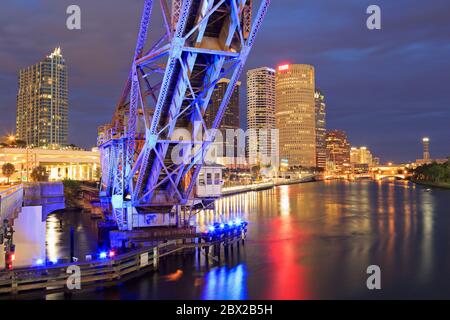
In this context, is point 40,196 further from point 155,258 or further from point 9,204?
point 9,204

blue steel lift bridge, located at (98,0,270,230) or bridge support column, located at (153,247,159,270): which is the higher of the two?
blue steel lift bridge, located at (98,0,270,230)

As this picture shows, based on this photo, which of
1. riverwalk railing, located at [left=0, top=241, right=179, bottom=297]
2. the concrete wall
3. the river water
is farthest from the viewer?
the concrete wall

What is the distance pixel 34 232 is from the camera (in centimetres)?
2489

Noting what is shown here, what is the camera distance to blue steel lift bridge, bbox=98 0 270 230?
2167 centimetres

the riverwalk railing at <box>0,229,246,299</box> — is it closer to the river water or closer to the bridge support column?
the bridge support column

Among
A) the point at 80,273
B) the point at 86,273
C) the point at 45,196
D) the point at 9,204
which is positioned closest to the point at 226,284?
the point at 86,273

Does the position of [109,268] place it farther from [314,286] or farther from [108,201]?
[108,201]

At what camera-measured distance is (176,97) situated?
78.8 feet

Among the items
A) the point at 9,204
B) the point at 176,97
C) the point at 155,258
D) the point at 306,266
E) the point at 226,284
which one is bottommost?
the point at 306,266

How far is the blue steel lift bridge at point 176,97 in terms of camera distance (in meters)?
21.7

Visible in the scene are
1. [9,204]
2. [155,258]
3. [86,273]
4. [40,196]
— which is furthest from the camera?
[40,196]

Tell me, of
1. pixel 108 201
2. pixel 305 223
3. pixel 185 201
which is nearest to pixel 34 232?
pixel 185 201

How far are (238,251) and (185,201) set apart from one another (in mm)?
6429

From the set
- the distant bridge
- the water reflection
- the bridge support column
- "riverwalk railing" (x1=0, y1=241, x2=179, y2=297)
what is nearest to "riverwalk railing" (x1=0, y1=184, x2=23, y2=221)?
the distant bridge
